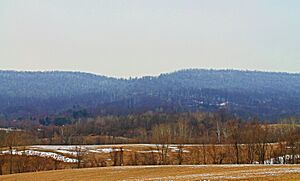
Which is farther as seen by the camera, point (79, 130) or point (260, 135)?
point (79, 130)

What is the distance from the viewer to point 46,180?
51.2m

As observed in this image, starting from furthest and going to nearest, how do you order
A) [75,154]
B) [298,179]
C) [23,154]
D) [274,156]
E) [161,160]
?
1. [75,154]
2. [23,154]
3. [161,160]
4. [274,156]
5. [298,179]

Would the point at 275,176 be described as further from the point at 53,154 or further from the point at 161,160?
the point at 53,154

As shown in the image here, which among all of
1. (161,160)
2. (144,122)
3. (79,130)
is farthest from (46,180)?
(144,122)

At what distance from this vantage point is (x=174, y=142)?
125m

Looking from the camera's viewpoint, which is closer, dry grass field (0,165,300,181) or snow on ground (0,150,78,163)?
dry grass field (0,165,300,181)

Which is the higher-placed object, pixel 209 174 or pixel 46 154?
pixel 209 174

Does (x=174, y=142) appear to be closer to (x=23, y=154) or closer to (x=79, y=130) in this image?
(x=23, y=154)

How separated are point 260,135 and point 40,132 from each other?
111 metres

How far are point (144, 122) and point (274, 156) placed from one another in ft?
395

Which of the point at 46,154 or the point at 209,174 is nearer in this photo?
the point at 209,174

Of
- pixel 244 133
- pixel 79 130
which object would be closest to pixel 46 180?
pixel 244 133

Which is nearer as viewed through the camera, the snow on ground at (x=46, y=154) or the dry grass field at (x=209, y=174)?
the dry grass field at (x=209, y=174)

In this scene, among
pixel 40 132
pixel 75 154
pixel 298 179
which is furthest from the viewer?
pixel 40 132
